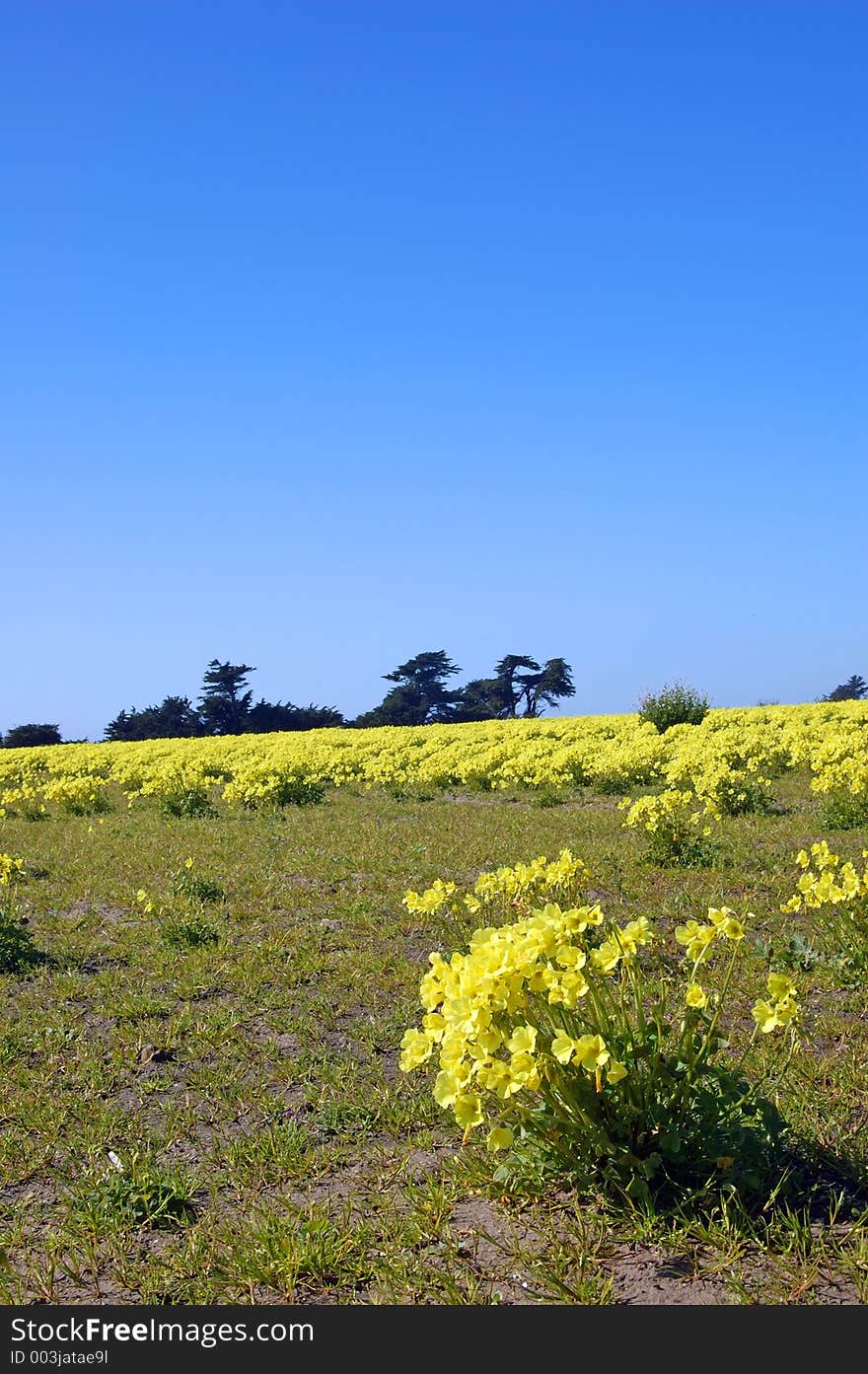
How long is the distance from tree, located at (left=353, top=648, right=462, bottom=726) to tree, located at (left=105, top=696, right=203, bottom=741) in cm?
846

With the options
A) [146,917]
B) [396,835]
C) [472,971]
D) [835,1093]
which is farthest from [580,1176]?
[396,835]

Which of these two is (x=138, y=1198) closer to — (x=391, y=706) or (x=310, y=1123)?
(x=310, y=1123)

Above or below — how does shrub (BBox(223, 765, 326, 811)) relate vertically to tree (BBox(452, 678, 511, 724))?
below

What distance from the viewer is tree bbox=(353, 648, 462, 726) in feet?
165

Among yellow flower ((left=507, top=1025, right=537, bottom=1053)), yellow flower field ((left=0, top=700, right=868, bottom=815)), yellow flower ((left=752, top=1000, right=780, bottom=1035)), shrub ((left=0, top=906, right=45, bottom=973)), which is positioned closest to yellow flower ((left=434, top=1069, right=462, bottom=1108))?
yellow flower ((left=507, top=1025, right=537, bottom=1053))

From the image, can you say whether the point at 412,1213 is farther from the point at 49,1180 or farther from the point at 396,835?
the point at 396,835

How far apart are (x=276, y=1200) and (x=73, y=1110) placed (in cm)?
132

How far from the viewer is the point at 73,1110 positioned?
4.36 meters

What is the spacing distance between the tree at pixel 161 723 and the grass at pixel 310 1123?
3731 centimetres

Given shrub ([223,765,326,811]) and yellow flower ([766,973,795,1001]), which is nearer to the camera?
yellow flower ([766,973,795,1001])

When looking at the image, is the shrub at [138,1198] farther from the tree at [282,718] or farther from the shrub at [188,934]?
the tree at [282,718]

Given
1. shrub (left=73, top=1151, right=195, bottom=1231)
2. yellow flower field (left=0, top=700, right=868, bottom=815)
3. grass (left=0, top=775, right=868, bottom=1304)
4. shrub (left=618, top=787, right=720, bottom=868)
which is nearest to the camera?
grass (left=0, top=775, right=868, bottom=1304)

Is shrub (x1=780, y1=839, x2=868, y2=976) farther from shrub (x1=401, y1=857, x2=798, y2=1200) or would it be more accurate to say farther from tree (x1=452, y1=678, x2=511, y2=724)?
tree (x1=452, y1=678, x2=511, y2=724)

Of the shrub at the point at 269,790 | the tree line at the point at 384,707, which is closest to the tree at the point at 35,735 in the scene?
the tree line at the point at 384,707
